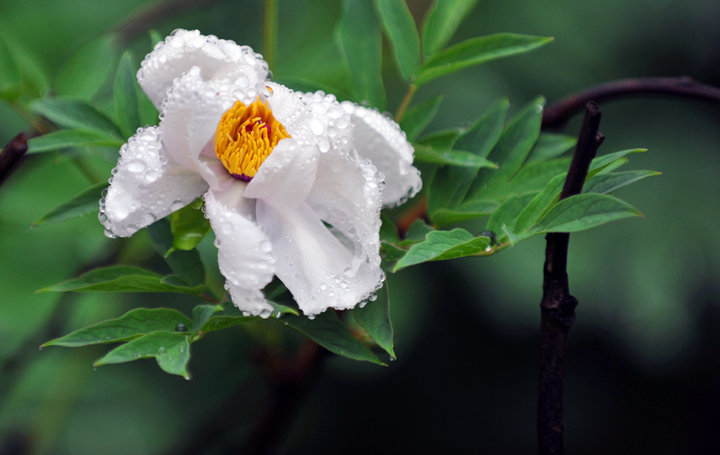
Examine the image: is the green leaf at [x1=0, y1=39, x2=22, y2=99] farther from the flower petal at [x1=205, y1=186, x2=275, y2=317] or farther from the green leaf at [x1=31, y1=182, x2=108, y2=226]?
the flower petal at [x1=205, y1=186, x2=275, y2=317]

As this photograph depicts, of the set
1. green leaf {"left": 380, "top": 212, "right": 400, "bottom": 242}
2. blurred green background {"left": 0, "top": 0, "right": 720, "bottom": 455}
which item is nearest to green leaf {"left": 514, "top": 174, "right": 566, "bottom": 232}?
green leaf {"left": 380, "top": 212, "right": 400, "bottom": 242}

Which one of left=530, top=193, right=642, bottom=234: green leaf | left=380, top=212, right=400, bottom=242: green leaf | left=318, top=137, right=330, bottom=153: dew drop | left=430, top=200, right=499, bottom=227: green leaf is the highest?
left=530, top=193, right=642, bottom=234: green leaf

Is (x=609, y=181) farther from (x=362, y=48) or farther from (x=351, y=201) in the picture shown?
(x=362, y=48)

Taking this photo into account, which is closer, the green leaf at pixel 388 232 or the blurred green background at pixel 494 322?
the green leaf at pixel 388 232

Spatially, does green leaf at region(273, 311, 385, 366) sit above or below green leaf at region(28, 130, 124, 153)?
below

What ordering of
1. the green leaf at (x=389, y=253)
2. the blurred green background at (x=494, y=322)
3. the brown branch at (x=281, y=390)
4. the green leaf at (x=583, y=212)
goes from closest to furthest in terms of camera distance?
the green leaf at (x=583, y=212) < the green leaf at (x=389, y=253) < the brown branch at (x=281, y=390) < the blurred green background at (x=494, y=322)

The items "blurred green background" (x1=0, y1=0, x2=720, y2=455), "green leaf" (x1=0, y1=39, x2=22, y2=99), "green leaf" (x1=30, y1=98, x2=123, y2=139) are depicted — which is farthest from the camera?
"blurred green background" (x1=0, y1=0, x2=720, y2=455)

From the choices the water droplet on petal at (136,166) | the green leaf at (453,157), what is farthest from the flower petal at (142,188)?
the green leaf at (453,157)

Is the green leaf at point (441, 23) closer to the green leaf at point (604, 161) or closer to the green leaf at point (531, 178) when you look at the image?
the green leaf at point (531, 178)
